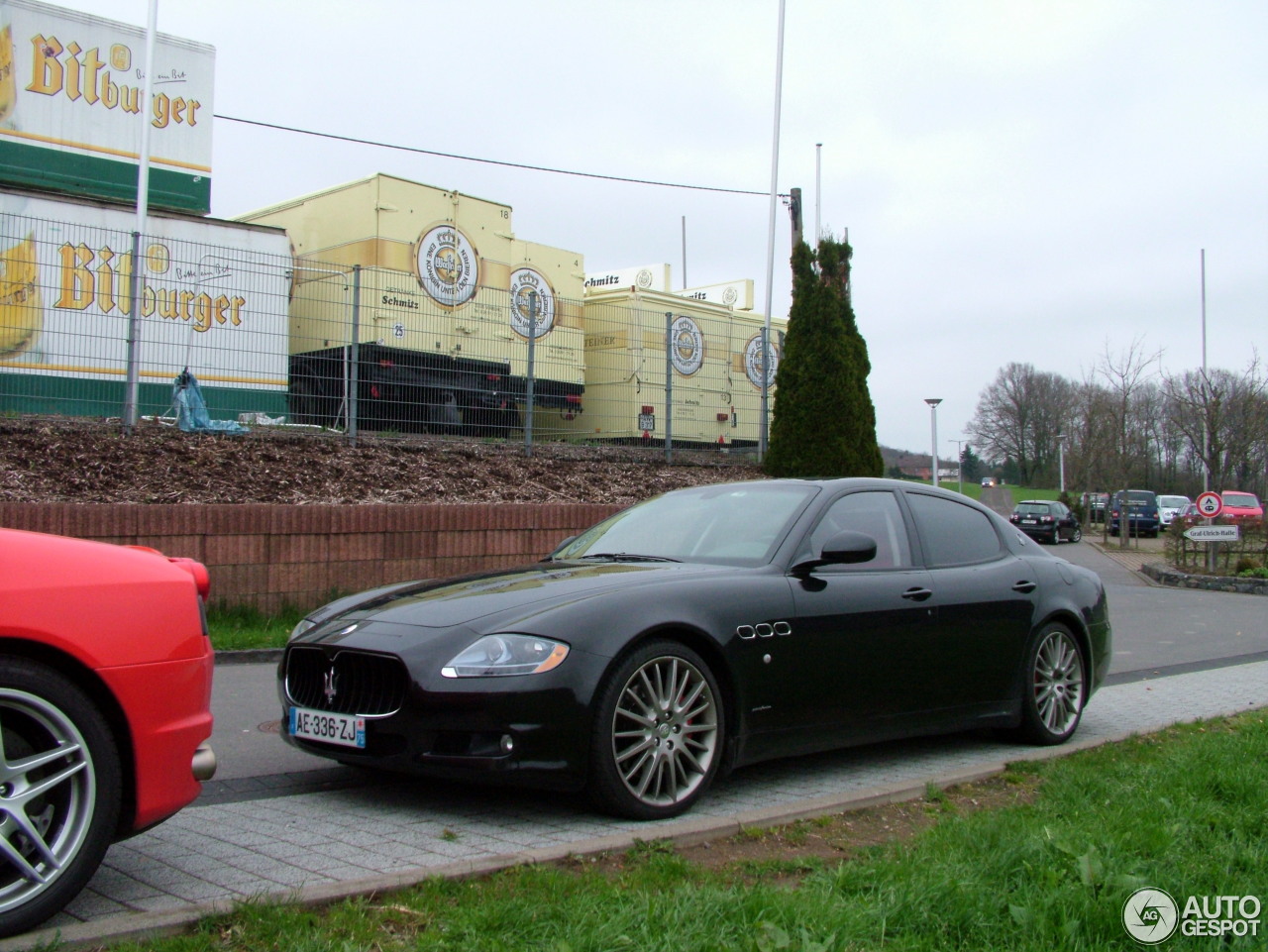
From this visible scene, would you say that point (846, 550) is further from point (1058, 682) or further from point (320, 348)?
point (320, 348)

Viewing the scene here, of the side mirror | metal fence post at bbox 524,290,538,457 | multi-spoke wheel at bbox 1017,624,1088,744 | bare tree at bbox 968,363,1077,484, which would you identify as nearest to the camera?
the side mirror

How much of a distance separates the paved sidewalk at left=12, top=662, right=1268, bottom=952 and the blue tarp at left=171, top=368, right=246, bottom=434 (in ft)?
27.5

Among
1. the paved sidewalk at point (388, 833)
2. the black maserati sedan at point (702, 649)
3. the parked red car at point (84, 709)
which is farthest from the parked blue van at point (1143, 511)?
the parked red car at point (84, 709)

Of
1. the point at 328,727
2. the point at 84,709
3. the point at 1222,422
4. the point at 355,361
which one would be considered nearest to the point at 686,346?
the point at 355,361

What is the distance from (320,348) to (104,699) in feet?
33.7

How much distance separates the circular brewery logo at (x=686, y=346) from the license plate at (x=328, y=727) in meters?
12.6

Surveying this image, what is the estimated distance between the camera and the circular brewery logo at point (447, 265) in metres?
16.2

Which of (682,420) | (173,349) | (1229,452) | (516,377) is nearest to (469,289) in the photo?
(516,377)

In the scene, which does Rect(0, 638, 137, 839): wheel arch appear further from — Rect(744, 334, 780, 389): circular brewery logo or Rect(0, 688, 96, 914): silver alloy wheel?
Rect(744, 334, 780, 389): circular brewery logo

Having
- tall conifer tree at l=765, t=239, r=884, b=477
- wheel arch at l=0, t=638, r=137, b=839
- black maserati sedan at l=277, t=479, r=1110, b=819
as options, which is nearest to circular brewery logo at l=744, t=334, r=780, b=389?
tall conifer tree at l=765, t=239, r=884, b=477

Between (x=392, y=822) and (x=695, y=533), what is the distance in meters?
2.05

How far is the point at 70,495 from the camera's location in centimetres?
1040

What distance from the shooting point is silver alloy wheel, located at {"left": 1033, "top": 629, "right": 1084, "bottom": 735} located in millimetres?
6430

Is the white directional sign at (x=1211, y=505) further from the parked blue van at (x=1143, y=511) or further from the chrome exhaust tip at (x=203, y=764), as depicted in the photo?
the parked blue van at (x=1143, y=511)
